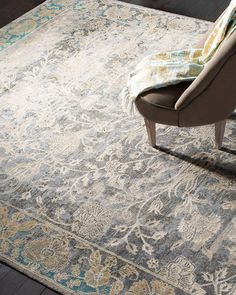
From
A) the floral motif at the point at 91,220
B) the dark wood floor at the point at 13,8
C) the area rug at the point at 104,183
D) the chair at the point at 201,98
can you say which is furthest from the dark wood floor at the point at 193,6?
the floral motif at the point at 91,220

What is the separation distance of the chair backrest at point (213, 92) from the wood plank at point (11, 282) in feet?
3.22

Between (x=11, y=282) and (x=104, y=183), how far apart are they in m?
0.66

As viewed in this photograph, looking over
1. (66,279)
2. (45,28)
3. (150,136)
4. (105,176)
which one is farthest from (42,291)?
(45,28)

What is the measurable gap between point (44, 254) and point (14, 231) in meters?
0.21

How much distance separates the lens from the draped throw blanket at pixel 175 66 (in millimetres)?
2289

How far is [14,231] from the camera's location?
7.32 ft

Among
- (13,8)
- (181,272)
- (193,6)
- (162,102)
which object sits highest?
(162,102)

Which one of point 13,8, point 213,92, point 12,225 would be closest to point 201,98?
point 213,92

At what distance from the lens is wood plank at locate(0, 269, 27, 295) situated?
6.56 ft

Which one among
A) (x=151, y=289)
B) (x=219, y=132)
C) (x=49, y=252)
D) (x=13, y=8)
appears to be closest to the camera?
(x=151, y=289)

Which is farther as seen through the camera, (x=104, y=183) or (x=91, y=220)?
(x=104, y=183)

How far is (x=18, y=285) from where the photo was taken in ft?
6.61

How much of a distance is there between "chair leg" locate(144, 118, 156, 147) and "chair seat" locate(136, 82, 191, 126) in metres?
0.14

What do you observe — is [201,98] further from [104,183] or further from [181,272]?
[181,272]
